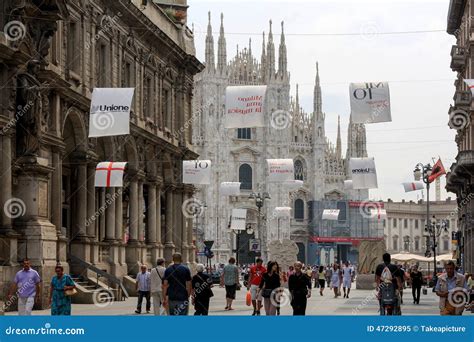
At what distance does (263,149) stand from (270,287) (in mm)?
90371

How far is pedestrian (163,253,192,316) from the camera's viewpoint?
21.5 metres

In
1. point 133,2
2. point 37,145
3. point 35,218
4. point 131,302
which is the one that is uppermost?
point 133,2

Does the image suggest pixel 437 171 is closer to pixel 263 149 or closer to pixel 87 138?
pixel 87 138

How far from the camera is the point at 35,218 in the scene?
1195 inches

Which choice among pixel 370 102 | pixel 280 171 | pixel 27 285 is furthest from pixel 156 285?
pixel 280 171

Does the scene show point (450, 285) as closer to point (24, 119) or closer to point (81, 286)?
point (24, 119)

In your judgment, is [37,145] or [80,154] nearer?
[37,145]

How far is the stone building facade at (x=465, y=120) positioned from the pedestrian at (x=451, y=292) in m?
28.5

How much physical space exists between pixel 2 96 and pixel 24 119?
4.33ft

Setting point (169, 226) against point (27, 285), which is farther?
point (169, 226)

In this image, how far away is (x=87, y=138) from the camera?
37500 mm

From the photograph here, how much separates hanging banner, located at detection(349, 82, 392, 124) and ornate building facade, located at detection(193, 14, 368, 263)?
74651 mm

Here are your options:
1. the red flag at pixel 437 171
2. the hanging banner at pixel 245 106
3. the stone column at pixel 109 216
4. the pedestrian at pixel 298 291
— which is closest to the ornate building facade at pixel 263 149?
the red flag at pixel 437 171
